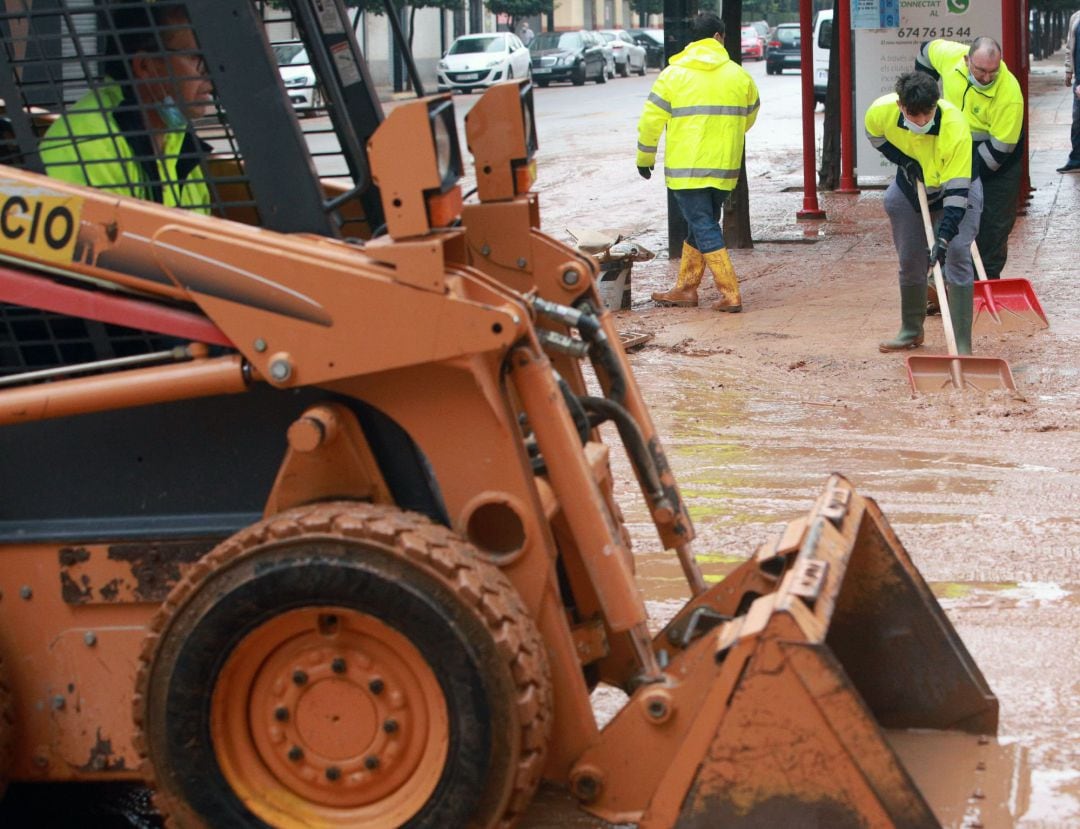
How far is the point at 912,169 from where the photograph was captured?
28.7 ft

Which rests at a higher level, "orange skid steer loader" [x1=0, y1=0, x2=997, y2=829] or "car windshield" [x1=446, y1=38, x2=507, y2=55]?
"car windshield" [x1=446, y1=38, x2=507, y2=55]

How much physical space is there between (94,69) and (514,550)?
1405 mm

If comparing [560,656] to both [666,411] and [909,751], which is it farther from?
[666,411]

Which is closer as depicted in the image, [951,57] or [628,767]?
[628,767]

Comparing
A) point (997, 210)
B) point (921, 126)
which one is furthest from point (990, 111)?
point (921, 126)

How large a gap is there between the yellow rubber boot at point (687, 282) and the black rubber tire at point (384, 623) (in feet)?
26.2

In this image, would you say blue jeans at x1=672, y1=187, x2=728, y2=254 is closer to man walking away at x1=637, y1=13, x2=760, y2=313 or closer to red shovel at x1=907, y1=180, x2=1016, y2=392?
man walking away at x1=637, y1=13, x2=760, y2=313

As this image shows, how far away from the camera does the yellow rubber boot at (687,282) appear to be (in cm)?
1093

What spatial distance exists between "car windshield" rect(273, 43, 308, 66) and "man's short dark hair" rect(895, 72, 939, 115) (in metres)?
5.22

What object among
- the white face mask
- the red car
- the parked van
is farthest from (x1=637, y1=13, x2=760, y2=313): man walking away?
the red car

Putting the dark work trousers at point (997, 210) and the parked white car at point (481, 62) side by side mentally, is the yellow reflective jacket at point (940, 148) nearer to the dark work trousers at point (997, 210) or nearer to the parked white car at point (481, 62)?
the dark work trousers at point (997, 210)

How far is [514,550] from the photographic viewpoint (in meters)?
3.29

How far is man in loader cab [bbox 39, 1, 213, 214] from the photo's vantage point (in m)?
3.31

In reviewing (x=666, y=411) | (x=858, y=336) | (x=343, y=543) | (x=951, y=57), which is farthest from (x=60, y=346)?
(x=951, y=57)
